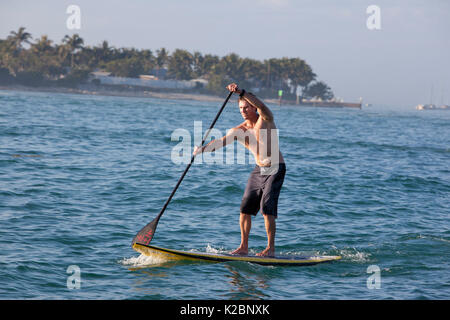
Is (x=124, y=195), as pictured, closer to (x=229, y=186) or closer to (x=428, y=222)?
(x=229, y=186)

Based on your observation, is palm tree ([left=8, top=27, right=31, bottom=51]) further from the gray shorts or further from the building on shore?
the gray shorts

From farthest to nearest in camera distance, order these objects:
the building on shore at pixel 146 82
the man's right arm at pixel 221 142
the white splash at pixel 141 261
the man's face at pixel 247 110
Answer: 1. the building on shore at pixel 146 82
2. the white splash at pixel 141 261
3. the man's right arm at pixel 221 142
4. the man's face at pixel 247 110

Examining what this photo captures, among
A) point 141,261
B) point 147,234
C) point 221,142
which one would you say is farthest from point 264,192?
point 141,261

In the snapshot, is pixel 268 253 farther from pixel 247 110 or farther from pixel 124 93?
pixel 124 93

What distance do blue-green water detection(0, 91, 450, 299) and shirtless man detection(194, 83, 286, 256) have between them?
2.89 feet

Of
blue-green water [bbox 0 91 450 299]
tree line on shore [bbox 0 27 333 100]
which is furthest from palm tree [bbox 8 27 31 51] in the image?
blue-green water [bbox 0 91 450 299]

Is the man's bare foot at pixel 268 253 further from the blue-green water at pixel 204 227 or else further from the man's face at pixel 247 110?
the man's face at pixel 247 110

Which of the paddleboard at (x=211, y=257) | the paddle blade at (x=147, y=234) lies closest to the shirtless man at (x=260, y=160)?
the paddleboard at (x=211, y=257)

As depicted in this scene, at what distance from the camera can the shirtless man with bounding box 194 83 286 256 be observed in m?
8.30

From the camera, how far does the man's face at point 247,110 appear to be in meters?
8.26

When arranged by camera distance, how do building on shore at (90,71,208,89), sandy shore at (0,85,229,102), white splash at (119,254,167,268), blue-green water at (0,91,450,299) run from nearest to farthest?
1. blue-green water at (0,91,450,299)
2. white splash at (119,254,167,268)
3. sandy shore at (0,85,229,102)
4. building on shore at (90,71,208,89)

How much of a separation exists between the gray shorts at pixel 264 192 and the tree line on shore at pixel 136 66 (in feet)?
427

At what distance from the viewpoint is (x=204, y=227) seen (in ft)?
36.6
